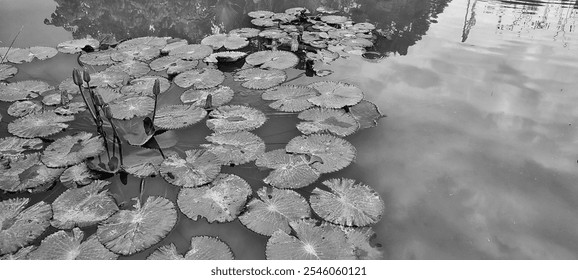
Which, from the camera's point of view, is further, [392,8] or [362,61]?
[392,8]

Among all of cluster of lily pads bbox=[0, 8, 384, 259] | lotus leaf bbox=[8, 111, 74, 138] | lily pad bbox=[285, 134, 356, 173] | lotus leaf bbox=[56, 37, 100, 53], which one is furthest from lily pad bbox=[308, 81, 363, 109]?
lotus leaf bbox=[56, 37, 100, 53]

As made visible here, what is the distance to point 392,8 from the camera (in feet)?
26.1

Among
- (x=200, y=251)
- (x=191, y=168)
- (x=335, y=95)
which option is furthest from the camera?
(x=335, y=95)

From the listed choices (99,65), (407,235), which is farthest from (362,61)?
(99,65)

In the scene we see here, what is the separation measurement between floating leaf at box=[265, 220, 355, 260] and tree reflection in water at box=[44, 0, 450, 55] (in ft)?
12.7

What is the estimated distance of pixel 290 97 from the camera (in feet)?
14.0

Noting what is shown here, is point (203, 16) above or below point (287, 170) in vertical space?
above

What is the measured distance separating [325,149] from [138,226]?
173cm

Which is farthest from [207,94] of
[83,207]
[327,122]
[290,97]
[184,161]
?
[83,207]

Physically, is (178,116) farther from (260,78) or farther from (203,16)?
(203,16)

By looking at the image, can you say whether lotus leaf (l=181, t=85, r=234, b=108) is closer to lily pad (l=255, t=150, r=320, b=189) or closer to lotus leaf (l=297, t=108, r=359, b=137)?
lotus leaf (l=297, t=108, r=359, b=137)

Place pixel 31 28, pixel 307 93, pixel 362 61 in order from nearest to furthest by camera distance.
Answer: pixel 307 93
pixel 362 61
pixel 31 28
